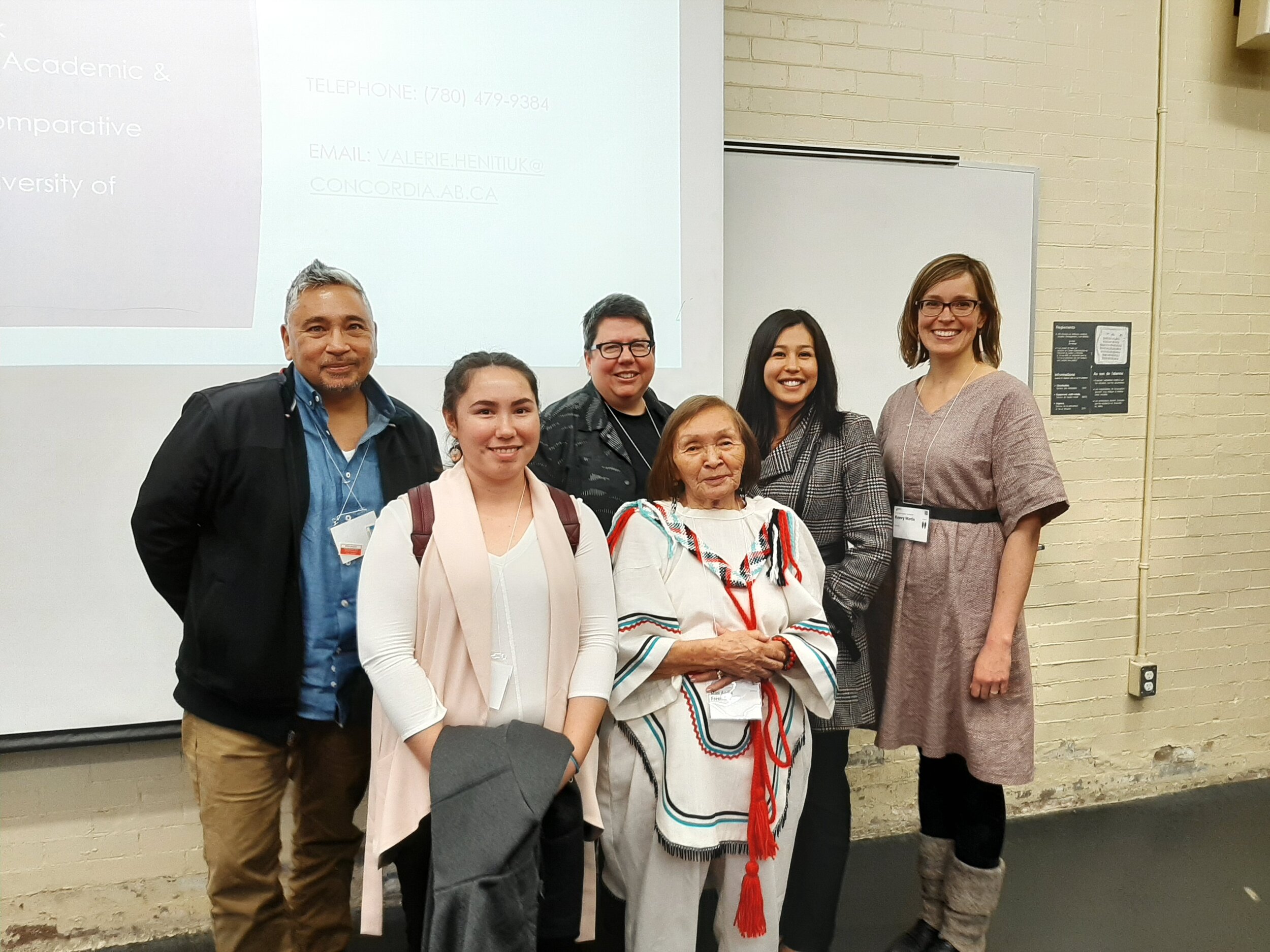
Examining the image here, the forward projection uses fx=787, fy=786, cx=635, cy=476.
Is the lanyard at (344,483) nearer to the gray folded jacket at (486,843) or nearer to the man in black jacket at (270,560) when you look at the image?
the man in black jacket at (270,560)

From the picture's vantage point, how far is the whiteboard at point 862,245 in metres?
2.58

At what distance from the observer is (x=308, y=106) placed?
6.73 ft

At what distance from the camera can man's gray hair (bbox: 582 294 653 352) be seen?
6.46 ft

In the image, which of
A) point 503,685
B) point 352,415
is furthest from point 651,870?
point 352,415

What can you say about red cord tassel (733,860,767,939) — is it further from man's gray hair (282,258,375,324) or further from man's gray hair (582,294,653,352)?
man's gray hair (282,258,375,324)

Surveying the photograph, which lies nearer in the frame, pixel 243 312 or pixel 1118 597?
pixel 243 312

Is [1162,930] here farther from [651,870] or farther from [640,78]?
[640,78]

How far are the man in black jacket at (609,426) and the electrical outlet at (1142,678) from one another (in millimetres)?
2336

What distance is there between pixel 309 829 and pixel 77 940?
1.01 m

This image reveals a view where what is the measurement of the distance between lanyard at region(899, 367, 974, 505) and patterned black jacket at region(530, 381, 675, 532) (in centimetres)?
64

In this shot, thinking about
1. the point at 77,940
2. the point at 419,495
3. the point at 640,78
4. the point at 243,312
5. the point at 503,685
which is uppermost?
the point at 640,78

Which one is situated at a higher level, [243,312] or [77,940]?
[243,312]

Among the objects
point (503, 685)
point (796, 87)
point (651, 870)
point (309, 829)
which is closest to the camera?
point (503, 685)

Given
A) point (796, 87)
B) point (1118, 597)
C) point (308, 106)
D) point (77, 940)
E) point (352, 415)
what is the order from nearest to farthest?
point (352, 415), point (308, 106), point (77, 940), point (796, 87), point (1118, 597)
